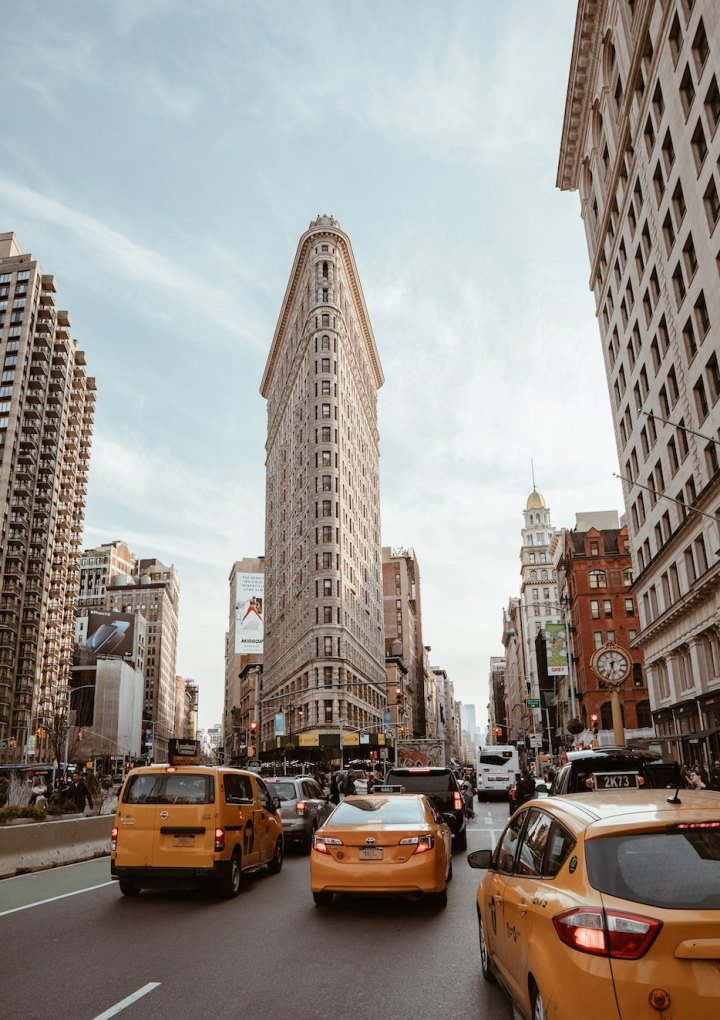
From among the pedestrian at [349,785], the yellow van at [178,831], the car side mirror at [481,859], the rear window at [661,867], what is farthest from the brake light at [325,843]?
the pedestrian at [349,785]

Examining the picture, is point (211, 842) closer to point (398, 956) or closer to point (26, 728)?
point (398, 956)

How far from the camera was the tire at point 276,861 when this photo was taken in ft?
49.4

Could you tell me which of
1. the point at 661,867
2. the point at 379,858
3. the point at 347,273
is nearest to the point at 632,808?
the point at 661,867

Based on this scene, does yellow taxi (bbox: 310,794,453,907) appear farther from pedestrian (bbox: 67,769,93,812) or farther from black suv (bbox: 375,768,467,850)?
pedestrian (bbox: 67,769,93,812)

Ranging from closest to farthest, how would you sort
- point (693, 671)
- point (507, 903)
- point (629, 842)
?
point (629, 842) → point (507, 903) → point (693, 671)

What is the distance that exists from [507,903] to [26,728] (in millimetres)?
107973

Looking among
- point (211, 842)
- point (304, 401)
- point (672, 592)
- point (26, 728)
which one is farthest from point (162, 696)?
point (211, 842)

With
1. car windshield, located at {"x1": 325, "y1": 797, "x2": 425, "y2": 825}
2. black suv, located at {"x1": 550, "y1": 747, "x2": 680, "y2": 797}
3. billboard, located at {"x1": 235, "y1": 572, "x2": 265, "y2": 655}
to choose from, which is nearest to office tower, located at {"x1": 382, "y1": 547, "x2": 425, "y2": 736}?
billboard, located at {"x1": 235, "y1": 572, "x2": 265, "y2": 655}

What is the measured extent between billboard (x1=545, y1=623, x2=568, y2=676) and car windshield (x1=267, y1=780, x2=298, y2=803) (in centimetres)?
4267

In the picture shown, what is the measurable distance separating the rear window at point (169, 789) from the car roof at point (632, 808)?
761 centimetres

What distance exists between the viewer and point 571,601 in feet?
276

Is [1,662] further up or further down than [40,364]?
further down

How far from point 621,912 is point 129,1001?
183 inches

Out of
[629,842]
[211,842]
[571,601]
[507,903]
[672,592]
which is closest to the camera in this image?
[629,842]
